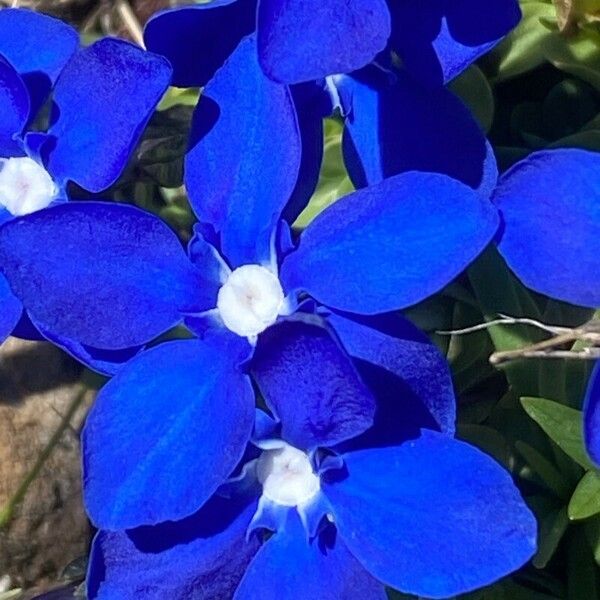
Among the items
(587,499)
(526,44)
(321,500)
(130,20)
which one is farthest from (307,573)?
(130,20)

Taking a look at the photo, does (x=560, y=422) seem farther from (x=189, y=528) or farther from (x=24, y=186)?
(x=24, y=186)

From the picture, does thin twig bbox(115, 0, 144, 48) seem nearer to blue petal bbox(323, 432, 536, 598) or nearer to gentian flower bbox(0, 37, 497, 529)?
gentian flower bbox(0, 37, 497, 529)

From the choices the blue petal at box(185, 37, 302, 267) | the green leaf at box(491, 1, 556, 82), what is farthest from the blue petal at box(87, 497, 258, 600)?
the green leaf at box(491, 1, 556, 82)

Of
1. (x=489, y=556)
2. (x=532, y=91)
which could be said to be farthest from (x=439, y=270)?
(x=532, y=91)

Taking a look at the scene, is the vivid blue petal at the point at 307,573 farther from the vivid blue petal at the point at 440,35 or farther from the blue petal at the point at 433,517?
the vivid blue petal at the point at 440,35

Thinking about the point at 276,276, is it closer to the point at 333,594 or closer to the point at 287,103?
the point at 287,103
